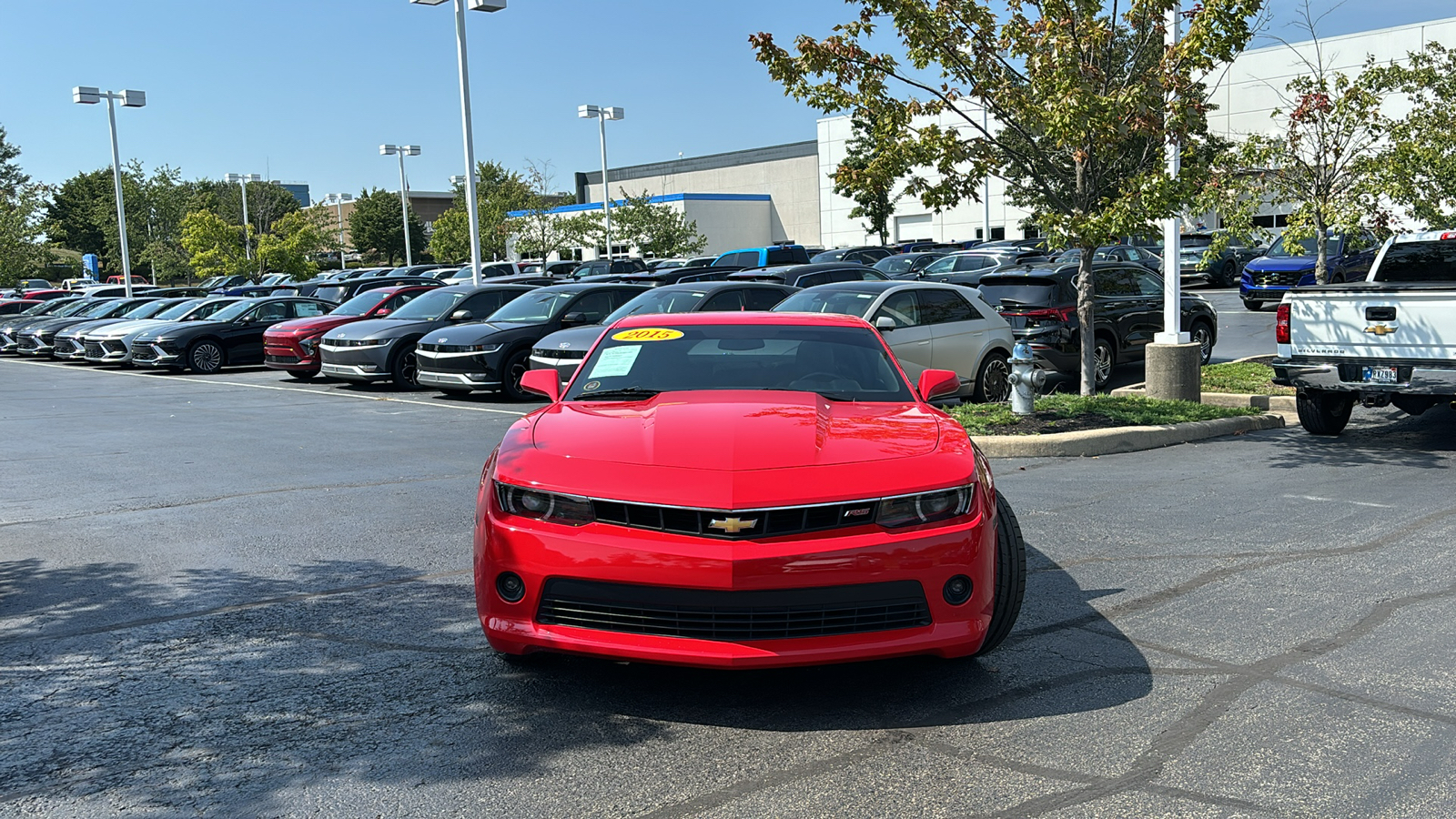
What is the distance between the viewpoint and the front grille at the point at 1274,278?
27.3m

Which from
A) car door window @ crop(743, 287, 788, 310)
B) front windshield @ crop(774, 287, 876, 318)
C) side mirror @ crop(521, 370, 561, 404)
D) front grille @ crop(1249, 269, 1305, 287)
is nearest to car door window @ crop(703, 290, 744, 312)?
car door window @ crop(743, 287, 788, 310)

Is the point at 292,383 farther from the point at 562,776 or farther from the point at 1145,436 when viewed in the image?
the point at 562,776

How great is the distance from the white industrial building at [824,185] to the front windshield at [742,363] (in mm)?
44503

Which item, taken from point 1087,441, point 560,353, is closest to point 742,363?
point 1087,441

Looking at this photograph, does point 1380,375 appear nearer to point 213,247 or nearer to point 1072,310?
point 1072,310

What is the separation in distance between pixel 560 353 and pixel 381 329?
478 cm

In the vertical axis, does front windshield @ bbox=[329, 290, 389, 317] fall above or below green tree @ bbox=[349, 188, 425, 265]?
below

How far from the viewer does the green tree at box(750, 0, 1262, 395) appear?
1105 cm

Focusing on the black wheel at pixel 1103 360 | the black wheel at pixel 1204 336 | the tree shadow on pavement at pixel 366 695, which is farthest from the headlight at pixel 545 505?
the black wheel at pixel 1204 336

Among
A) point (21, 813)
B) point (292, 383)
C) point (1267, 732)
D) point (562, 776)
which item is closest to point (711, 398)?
point (562, 776)

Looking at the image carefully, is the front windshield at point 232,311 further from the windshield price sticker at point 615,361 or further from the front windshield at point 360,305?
the windshield price sticker at point 615,361

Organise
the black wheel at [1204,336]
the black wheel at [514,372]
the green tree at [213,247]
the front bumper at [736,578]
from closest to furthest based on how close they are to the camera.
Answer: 1. the front bumper at [736,578]
2. the black wheel at [514,372]
3. the black wheel at [1204,336]
4. the green tree at [213,247]

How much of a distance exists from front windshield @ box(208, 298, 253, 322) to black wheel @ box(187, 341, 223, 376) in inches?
38.4

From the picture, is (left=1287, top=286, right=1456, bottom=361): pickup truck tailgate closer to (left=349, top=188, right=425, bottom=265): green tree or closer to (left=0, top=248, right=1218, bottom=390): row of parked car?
(left=0, top=248, right=1218, bottom=390): row of parked car
